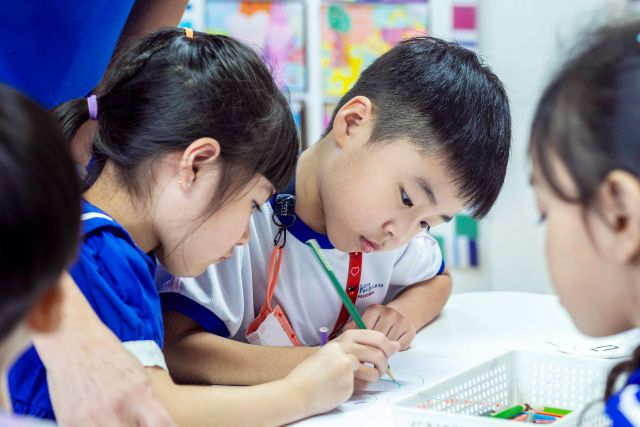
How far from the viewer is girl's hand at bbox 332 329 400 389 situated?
39.8 inches

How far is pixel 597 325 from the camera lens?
2.33 ft

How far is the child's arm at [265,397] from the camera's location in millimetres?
874

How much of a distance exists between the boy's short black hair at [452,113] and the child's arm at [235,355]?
0.24m

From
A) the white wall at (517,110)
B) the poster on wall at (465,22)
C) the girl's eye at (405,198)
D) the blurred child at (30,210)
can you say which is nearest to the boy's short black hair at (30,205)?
the blurred child at (30,210)

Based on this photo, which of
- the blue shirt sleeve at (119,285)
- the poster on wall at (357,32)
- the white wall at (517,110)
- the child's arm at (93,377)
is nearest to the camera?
the child's arm at (93,377)

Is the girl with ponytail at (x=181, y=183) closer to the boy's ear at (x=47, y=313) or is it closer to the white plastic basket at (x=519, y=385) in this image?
the white plastic basket at (x=519, y=385)

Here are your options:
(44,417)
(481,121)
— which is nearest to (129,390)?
(44,417)

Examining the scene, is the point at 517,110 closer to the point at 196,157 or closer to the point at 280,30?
the point at 280,30

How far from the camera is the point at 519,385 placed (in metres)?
1.00

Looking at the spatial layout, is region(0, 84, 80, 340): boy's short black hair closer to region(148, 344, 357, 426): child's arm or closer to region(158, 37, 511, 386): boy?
region(148, 344, 357, 426): child's arm

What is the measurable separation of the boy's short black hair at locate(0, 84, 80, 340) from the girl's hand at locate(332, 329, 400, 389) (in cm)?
52

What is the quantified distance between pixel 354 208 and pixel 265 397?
326 millimetres

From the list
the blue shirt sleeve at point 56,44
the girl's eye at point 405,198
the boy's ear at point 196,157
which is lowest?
the girl's eye at point 405,198

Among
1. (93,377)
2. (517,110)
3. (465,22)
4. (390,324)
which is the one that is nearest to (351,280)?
(390,324)
